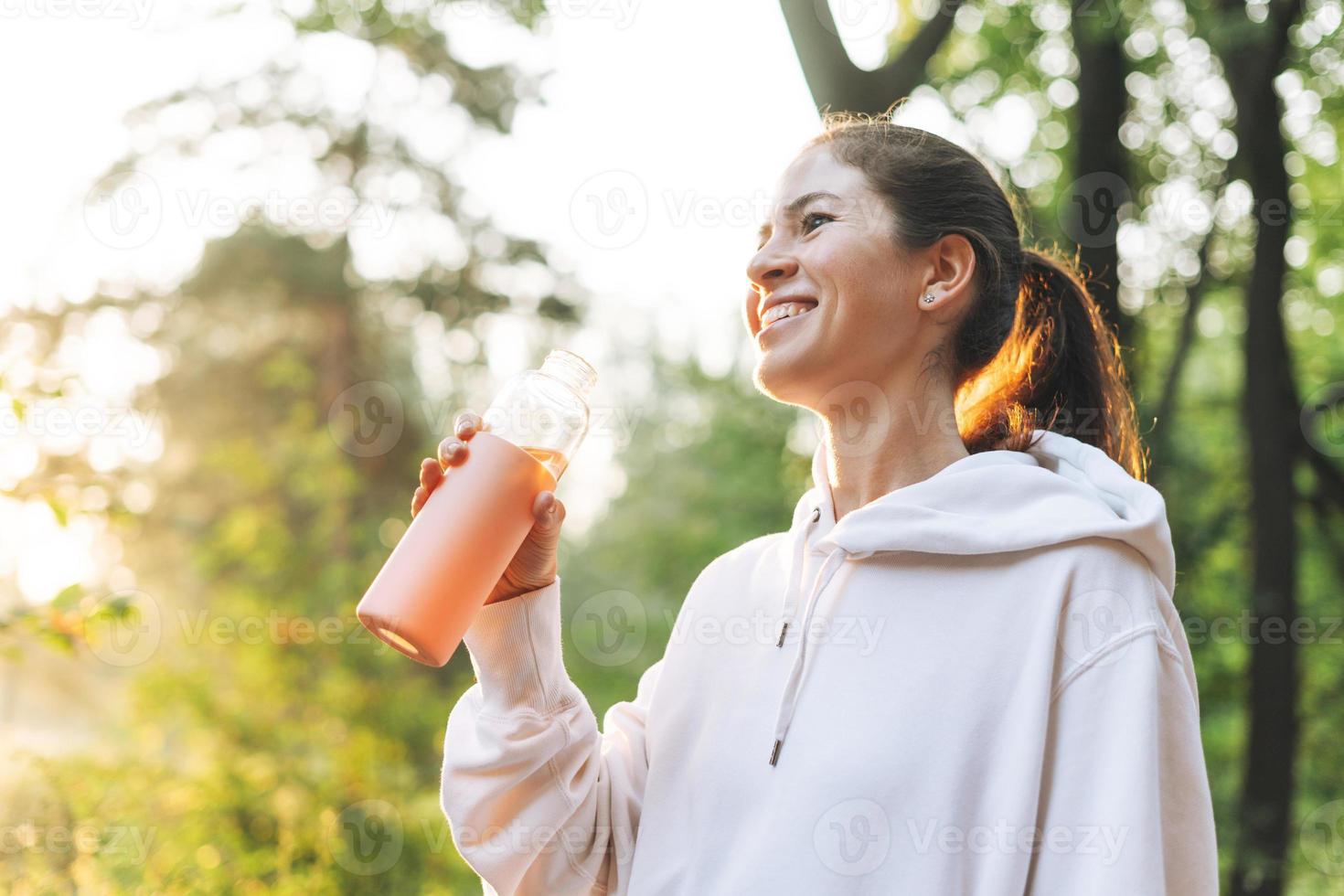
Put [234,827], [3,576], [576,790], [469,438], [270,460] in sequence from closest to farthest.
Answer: [469,438]
[576,790]
[3,576]
[234,827]
[270,460]

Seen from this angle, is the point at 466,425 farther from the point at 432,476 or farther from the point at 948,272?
the point at 948,272

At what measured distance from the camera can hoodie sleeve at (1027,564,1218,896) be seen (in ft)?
4.44

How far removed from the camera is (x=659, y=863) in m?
1.66

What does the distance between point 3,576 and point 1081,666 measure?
306 cm

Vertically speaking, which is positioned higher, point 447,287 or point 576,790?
point 447,287

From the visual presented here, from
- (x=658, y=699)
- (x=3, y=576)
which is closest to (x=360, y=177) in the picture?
(x=3, y=576)

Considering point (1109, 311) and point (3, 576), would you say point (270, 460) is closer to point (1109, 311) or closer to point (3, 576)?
point (3, 576)

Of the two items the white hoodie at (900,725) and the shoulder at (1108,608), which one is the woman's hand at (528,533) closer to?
the white hoodie at (900,725)
